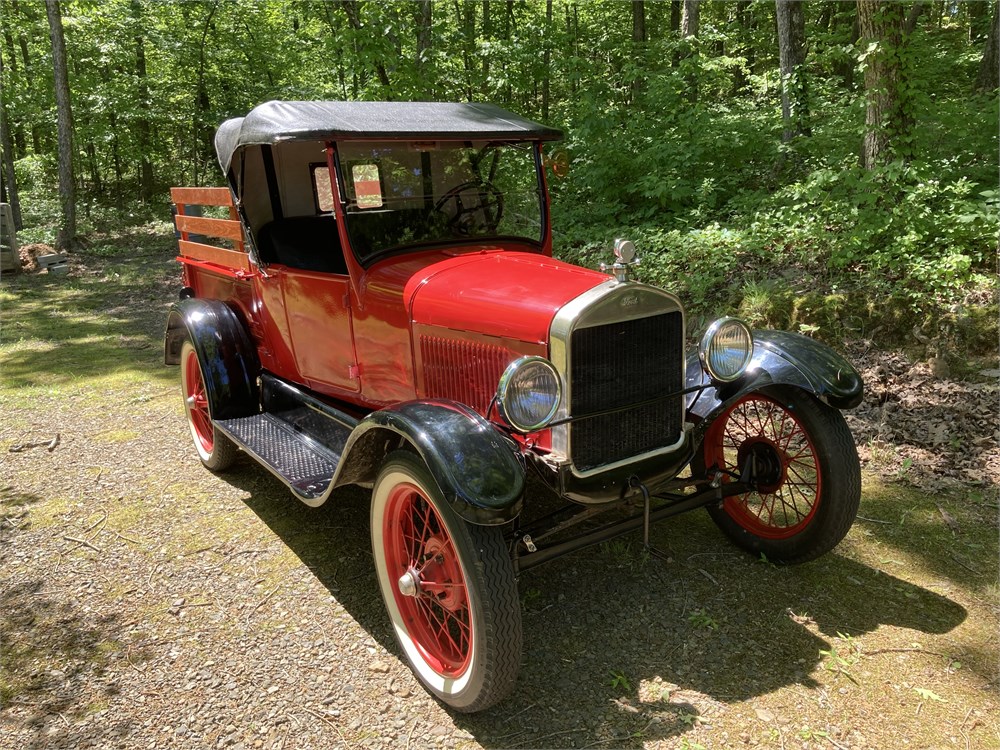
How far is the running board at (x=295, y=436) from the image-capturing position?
3207 millimetres

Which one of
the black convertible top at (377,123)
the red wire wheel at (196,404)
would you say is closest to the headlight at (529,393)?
the black convertible top at (377,123)

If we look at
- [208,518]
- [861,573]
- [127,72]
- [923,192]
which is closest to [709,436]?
[861,573]

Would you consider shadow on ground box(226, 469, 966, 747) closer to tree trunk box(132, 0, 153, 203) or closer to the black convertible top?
the black convertible top

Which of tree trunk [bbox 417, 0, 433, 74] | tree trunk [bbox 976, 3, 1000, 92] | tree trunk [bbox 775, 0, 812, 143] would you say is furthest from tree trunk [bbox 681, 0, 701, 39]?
tree trunk [bbox 976, 3, 1000, 92]

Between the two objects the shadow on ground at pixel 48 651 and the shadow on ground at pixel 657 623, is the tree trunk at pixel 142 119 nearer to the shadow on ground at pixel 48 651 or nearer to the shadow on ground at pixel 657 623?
the shadow on ground at pixel 48 651

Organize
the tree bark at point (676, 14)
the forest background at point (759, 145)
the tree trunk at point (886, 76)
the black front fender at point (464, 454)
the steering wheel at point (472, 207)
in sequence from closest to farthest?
1. the black front fender at point (464, 454)
2. the steering wheel at point (472, 207)
3. the forest background at point (759, 145)
4. the tree trunk at point (886, 76)
5. the tree bark at point (676, 14)

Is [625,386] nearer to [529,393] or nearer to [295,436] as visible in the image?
[529,393]

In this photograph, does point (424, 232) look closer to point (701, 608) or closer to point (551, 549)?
point (551, 549)

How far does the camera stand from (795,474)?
10.3ft

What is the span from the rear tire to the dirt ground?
0.38 ft

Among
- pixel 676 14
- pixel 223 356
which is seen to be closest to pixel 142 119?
pixel 676 14

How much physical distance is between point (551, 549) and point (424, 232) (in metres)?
1.79

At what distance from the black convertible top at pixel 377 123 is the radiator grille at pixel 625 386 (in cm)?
137

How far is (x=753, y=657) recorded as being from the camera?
2621mm
